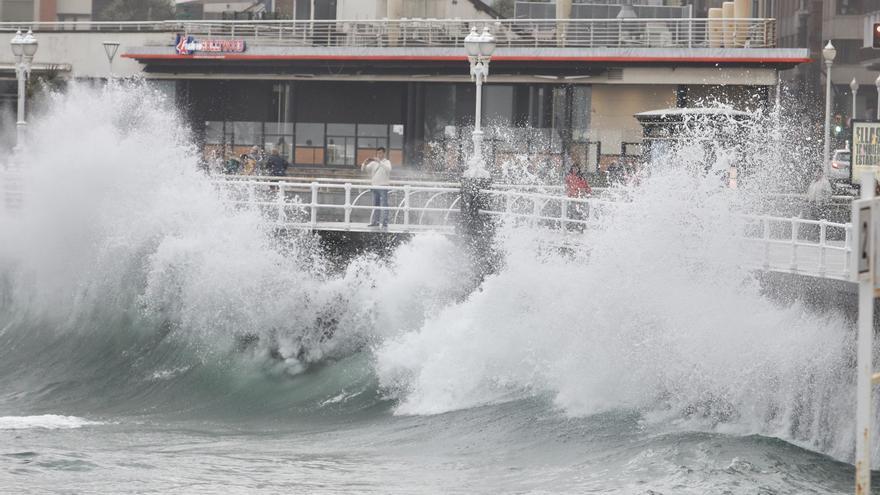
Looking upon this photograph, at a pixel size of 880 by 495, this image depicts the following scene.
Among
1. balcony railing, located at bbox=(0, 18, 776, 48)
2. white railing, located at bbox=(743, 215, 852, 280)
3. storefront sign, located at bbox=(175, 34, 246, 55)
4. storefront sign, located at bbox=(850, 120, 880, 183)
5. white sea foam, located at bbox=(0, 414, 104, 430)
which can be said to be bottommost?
white sea foam, located at bbox=(0, 414, 104, 430)

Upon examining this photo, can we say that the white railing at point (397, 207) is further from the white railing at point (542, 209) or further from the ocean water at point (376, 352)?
the ocean water at point (376, 352)

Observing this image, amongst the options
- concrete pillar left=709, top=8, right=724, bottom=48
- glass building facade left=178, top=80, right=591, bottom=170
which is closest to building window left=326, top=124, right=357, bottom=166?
glass building facade left=178, top=80, right=591, bottom=170

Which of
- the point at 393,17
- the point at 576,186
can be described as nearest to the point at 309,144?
the point at 393,17

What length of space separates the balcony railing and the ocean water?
2463 cm

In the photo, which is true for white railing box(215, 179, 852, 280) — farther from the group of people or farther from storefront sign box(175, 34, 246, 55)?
storefront sign box(175, 34, 246, 55)

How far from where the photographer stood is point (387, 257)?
26.0m

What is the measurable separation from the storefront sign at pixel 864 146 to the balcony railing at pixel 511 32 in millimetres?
21024

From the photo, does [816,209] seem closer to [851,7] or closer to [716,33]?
[716,33]

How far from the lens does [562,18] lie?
2196 inches

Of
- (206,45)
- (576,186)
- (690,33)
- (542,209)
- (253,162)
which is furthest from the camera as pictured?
(206,45)

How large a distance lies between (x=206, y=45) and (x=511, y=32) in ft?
39.1

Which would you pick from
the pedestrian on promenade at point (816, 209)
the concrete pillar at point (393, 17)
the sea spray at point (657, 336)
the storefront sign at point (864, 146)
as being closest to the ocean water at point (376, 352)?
the sea spray at point (657, 336)

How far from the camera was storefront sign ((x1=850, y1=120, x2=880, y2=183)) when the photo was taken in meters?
28.6

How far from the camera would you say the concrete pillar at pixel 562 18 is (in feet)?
175
